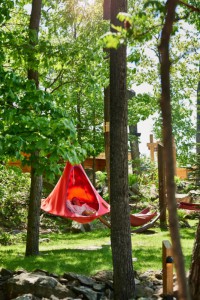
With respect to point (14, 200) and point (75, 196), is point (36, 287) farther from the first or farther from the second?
point (14, 200)

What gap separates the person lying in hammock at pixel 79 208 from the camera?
8.77 meters

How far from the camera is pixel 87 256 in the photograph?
7051 millimetres

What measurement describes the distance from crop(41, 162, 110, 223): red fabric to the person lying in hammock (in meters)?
0.10

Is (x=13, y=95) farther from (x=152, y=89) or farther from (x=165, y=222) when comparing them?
(x=152, y=89)

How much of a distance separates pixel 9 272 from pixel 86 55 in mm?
3227

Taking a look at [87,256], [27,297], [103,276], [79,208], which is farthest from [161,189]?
[27,297]

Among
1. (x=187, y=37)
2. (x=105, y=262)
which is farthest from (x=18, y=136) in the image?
(x=187, y=37)

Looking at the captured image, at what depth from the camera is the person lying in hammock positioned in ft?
28.8

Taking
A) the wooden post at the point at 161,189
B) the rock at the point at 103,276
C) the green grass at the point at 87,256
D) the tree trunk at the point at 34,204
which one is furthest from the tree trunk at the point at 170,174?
the wooden post at the point at 161,189

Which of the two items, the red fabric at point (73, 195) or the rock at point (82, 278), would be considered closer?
the rock at point (82, 278)

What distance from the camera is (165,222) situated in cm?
1079

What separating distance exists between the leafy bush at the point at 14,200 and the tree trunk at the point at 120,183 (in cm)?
621

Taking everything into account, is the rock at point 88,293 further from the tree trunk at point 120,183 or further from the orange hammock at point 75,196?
the orange hammock at point 75,196

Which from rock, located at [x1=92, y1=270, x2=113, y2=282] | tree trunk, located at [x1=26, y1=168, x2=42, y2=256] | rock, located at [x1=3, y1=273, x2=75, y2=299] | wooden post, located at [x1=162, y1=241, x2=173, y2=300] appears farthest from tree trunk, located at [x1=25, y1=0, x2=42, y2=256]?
wooden post, located at [x1=162, y1=241, x2=173, y2=300]
